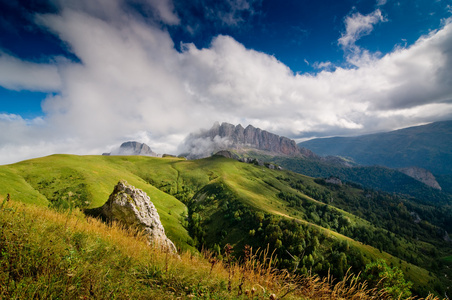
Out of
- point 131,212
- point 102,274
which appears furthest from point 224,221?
point 102,274

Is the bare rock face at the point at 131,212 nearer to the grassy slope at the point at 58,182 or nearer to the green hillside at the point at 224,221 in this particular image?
the green hillside at the point at 224,221

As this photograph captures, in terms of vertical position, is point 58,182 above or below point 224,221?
above

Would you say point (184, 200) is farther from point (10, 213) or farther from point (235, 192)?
point (10, 213)

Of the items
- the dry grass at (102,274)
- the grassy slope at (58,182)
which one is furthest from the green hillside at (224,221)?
the dry grass at (102,274)

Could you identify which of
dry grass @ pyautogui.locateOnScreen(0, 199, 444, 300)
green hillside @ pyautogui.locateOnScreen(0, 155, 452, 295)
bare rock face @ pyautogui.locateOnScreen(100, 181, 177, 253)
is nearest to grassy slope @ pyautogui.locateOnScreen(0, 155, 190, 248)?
green hillside @ pyautogui.locateOnScreen(0, 155, 452, 295)

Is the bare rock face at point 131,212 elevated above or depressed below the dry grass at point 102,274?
below

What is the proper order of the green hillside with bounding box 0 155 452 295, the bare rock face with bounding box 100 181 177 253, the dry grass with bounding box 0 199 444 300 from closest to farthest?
the dry grass with bounding box 0 199 444 300 → the bare rock face with bounding box 100 181 177 253 → the green hillside with bounding box 0 155 452 295

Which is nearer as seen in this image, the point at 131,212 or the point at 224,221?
the point at 131,212

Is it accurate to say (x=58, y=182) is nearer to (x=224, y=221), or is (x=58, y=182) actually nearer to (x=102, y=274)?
(x=224, y=221)

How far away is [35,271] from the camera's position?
5766 mm

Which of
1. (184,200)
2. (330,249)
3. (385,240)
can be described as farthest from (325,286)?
(385,240)

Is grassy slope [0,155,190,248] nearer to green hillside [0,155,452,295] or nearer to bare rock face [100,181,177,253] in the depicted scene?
green hillside [0,155,452,295]

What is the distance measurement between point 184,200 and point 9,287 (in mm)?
136009

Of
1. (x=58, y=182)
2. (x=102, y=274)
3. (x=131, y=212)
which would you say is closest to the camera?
(x=102, y=274)
